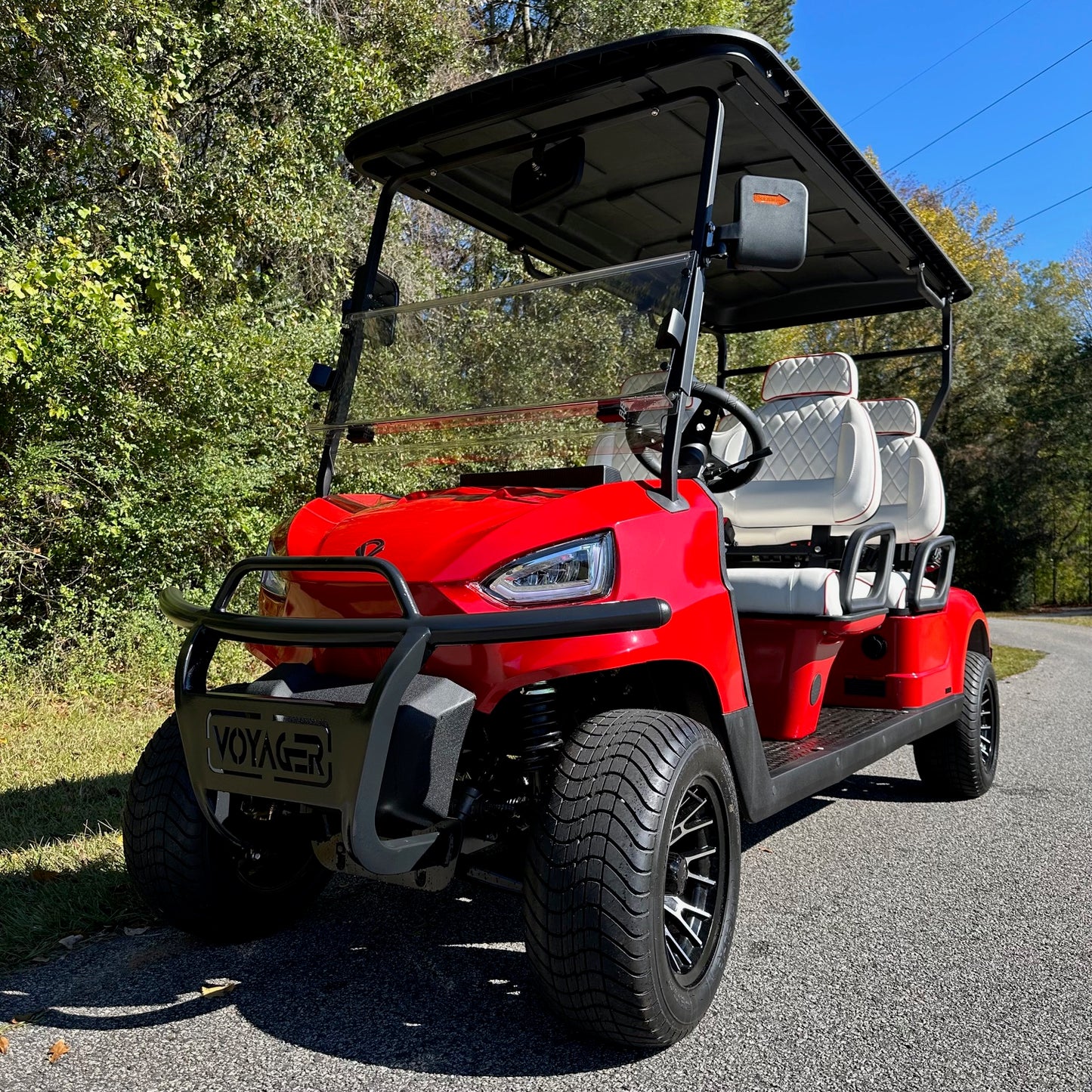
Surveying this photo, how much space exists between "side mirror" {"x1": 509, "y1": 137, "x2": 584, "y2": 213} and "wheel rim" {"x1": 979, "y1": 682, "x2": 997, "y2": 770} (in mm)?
3065

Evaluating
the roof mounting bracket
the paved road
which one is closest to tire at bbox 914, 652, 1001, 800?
the paved road

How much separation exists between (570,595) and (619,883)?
621 millimetres

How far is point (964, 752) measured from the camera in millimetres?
4477

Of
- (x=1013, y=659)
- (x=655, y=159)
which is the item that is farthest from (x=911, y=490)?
(x=1013, y=659)

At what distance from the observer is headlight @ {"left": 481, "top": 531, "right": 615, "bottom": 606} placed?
224 cm

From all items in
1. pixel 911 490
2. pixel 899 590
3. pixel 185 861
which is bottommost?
pixel 185 861

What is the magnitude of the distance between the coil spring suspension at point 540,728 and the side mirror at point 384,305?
1.52 metres

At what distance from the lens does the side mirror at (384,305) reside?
133 inches

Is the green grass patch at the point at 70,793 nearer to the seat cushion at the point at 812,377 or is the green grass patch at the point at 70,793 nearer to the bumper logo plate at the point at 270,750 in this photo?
the bumper logo plate at the point at 270,750

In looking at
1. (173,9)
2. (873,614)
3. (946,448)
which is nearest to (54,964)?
(873,614)

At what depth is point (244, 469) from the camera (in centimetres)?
736

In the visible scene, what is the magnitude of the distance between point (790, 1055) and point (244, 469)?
6.08 meters

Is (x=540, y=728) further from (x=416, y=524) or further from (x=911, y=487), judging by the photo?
(x=911, y=487)

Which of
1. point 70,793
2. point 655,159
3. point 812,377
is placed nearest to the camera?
point 655,159
